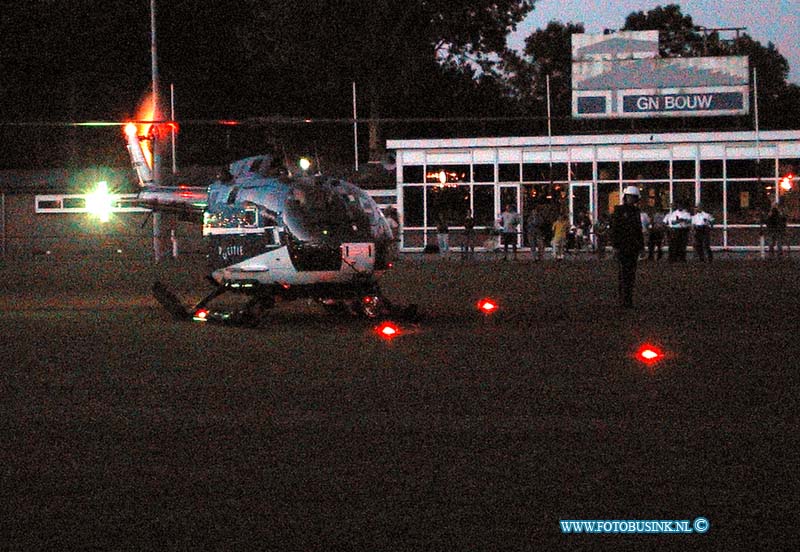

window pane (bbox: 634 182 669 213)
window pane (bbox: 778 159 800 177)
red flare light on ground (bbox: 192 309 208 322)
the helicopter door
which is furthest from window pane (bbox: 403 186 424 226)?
red flare light on ground (bbox: 192 309 208 322)

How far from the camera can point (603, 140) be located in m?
45.3

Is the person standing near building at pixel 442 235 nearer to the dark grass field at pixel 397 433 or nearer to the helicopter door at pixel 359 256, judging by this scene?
the helicopter door at pixel 359 256

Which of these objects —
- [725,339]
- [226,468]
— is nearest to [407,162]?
[725,339]

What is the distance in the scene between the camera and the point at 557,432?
9867mm

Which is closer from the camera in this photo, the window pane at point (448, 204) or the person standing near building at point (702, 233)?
the person standing near building at point (702, 233)

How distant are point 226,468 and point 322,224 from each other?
1177cm

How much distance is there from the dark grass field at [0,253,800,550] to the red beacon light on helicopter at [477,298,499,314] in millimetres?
1590

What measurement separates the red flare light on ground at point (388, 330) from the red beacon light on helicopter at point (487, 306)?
2.49 metres

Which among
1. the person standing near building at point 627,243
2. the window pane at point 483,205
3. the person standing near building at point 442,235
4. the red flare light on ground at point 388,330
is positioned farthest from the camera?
the window pane at point 483,205

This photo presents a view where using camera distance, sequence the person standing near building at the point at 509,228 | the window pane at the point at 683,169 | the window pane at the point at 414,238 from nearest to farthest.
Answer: the person standing near building at the point at 509,228 → the window pane at the point at 683,169 → the window pane at the point at 414,238

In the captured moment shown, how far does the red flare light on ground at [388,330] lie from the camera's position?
18.0 meters

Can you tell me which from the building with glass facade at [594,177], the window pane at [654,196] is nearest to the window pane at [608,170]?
the building with glass facade at [594,177]

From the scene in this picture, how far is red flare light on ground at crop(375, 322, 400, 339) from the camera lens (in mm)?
17953

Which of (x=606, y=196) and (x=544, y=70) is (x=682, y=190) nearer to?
(x=606, y=196)
